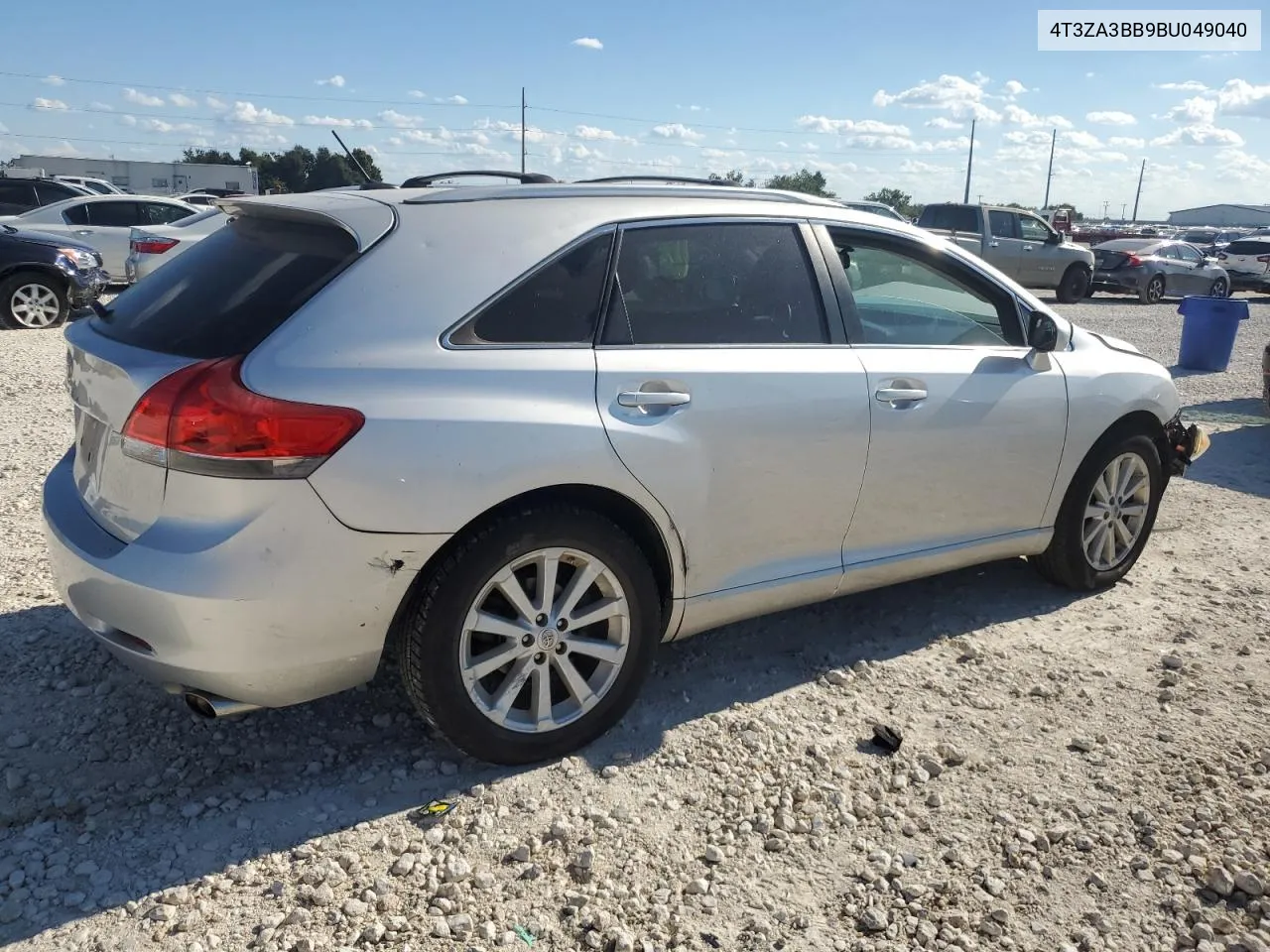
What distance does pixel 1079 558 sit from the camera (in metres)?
4.65

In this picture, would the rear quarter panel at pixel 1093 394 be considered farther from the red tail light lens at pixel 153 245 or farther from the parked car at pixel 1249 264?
the parked car at pixel 1249 264

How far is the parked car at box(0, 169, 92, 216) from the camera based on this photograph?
17.7 metres

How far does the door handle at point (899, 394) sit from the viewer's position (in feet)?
12.2

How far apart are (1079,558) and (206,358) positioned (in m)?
3.70

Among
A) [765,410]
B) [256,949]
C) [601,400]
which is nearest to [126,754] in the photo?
[256,949]

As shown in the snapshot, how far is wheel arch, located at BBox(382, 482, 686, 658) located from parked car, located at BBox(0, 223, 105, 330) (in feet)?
35.5

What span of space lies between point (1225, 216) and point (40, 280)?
166 metres

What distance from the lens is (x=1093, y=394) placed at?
445 centimetres

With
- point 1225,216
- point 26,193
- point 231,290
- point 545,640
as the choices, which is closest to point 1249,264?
point 26,193

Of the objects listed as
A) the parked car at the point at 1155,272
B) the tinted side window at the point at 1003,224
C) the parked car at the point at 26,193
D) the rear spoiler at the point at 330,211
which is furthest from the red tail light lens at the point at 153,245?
the parked car at the point at 1155,272

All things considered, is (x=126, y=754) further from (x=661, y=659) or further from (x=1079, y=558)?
(x=1079, y=558)

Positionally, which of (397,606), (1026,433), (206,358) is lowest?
(397,606)

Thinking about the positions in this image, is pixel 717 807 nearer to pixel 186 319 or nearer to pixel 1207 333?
pixel 186 319

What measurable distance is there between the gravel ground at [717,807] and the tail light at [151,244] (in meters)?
10.2
